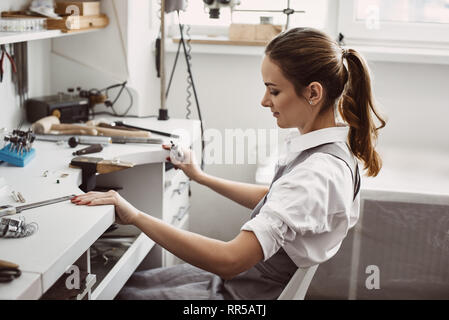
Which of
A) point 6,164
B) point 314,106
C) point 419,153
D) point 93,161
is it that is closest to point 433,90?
A: point 419,153

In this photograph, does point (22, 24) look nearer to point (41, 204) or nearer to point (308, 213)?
point (41, 204)

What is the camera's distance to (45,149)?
1972 millimetres

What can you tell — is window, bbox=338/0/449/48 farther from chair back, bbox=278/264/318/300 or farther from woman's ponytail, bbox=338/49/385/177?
chair back, bbox=278/264/318/300

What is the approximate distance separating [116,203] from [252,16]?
70.8 inches

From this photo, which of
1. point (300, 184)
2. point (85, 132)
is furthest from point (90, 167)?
point (300, 184)

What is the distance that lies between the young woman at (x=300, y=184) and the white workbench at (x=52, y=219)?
9 centimetres

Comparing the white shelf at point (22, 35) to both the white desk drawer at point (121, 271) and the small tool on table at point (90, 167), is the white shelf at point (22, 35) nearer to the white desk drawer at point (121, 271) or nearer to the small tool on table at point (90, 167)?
the small tool on table at point (90, 167)

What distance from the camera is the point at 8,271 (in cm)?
106

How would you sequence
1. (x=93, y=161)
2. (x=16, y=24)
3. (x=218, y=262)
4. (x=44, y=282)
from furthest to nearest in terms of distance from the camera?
(x=16, y=24) < (x=93, y=161) < (x=218, y=262) < (x=44, y=282)

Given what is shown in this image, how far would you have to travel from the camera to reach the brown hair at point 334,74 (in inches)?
54.1

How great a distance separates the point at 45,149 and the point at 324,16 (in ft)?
5.25

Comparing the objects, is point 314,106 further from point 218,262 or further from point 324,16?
point 324,16

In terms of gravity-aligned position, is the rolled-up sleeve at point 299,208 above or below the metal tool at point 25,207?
above

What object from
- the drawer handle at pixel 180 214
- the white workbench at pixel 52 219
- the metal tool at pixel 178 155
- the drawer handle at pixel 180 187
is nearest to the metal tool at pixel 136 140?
the white workbench at pixel 52 219
